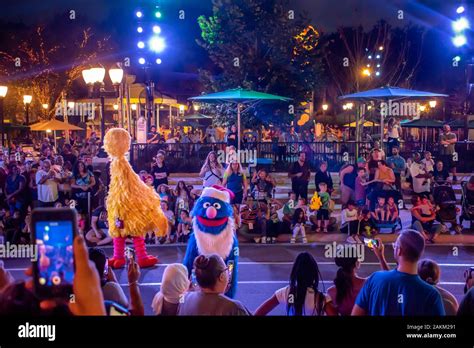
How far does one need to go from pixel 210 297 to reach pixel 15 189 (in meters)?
8.25

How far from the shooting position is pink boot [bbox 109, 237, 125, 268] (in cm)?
874

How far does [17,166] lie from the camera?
1161 centimetres

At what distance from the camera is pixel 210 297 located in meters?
3.88

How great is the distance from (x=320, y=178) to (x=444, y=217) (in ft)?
8.25

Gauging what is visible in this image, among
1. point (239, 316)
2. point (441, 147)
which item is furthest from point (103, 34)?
point (239, 316)

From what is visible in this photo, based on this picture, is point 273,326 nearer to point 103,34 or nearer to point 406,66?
point 103,34

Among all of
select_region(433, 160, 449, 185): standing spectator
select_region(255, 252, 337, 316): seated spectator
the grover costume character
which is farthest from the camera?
select_region(433, 160, 449, 185): standing spectator

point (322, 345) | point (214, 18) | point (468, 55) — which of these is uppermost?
point (214, 18)

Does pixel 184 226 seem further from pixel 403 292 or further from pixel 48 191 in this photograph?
pixel 403 292

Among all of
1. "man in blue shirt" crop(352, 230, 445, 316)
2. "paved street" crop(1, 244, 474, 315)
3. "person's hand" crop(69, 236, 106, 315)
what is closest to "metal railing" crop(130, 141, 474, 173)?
"paved street" crop(1, 244, 474, 315)

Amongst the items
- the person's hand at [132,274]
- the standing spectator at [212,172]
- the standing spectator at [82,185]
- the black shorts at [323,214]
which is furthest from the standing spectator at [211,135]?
the person's hand at [132,274]

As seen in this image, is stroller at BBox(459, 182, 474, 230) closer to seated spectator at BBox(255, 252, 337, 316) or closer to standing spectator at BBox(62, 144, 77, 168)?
seated spectator at BBox(255, 252, 337, 316)

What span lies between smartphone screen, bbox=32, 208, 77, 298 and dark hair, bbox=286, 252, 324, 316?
1.64 meters

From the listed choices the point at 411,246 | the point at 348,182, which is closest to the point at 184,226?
the point at 348,182
